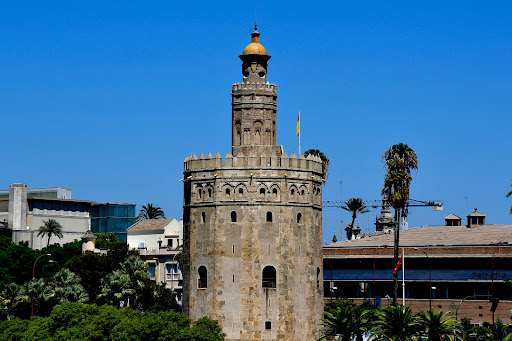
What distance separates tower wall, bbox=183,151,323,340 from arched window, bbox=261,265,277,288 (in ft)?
0.31

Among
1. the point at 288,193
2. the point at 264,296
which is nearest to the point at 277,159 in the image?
the point at 288,193

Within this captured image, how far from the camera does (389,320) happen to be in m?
70.9

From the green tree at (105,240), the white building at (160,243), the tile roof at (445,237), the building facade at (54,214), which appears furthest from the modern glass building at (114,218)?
the tile roof at (445,237)

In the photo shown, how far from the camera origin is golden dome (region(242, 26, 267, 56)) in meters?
84.6

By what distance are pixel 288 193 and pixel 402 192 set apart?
1367 cm

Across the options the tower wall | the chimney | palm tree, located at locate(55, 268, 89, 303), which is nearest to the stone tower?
the tower wall

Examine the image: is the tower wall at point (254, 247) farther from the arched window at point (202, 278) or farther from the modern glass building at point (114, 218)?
the modern glass building at point (114, 218)

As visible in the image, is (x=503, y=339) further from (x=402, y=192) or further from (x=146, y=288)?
(x=146, y=288)

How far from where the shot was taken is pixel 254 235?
80.2 m

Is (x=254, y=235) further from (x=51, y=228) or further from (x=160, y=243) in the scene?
(x=51, y=228)

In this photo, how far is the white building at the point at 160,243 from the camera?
137 m

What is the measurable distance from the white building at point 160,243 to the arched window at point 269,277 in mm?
57119

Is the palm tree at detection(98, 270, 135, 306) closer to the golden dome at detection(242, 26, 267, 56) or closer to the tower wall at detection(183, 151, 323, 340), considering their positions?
the tower wall at detection(183, 151, 323, 340)

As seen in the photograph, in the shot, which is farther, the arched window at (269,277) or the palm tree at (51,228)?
the palm tree at (51,228)
